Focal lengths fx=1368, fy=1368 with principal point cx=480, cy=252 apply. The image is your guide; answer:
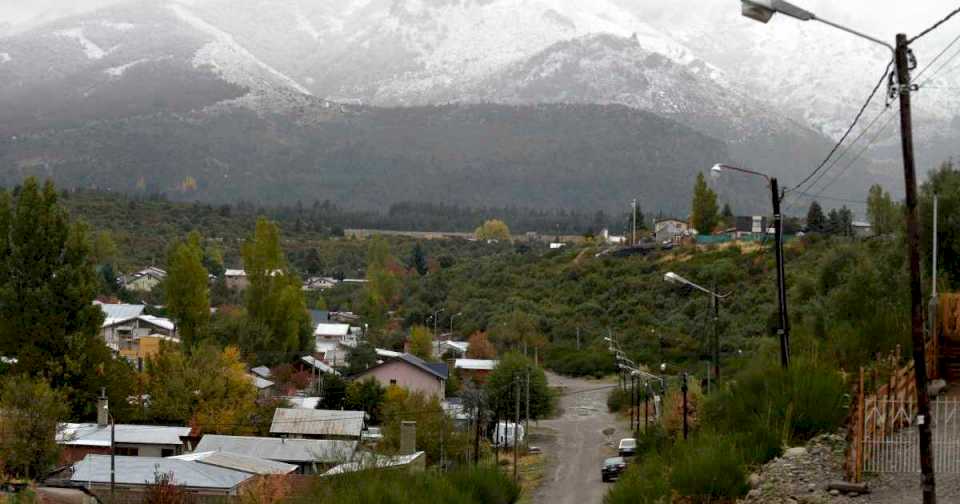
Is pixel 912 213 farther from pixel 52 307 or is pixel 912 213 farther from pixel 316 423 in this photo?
pixel 52 307

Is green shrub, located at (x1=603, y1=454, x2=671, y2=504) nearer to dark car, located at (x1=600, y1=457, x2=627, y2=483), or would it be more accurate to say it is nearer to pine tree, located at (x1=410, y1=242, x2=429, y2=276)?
dark car, located at (x1=600, y1=457, x2=627, y2=483)

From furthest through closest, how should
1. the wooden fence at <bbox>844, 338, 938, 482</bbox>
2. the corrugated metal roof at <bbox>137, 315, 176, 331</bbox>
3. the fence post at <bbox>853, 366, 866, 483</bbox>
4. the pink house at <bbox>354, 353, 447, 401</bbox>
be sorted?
the corrugated metal roof at <bbox>137, 315, 176, 331</bbox> → the pink house at <bbox>354, 353, 447, 401</bbox> → the wooden fence at <bbox>844, 338, 938, 482</bbox> → the fence post at <bbox>853, 366, 866, 483</bbox>

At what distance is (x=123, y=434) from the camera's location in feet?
110

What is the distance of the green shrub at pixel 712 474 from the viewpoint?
1588 cm

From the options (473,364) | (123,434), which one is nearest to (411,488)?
(123,434)

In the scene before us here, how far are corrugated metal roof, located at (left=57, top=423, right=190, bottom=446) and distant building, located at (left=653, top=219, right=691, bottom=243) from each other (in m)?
55.4

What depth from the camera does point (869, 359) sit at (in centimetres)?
2000

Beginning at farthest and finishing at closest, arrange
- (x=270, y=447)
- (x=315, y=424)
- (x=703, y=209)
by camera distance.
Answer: (x=703, y=209), (x=315, y=424), (x=270, y=447)

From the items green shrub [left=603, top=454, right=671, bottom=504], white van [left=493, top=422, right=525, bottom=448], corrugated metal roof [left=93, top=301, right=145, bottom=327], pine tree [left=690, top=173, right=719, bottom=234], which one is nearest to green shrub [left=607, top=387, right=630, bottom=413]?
white van [left=493, top=422, right=525, bottom=448]

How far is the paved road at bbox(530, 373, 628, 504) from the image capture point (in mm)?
31062

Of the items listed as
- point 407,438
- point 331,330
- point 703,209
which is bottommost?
point 407,438

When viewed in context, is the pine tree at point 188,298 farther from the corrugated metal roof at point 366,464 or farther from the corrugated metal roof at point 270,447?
the corrugated metal roof at point 366,464

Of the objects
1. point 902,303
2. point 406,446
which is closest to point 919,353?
point 902,303

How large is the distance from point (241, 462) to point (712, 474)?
15.0m
